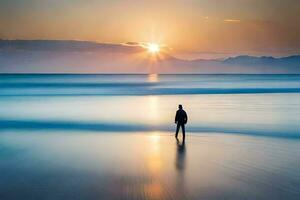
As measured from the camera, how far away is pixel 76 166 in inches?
440

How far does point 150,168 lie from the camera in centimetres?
1096

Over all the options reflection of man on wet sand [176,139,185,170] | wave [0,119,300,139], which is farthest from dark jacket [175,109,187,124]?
wave [0,119,300,139]

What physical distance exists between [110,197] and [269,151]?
695cm

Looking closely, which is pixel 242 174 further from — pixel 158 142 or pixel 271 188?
pixel 158 142

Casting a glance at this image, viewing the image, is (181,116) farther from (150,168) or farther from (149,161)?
(150,168)

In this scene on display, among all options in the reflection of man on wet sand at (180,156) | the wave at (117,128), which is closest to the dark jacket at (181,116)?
the reflection of man on wet sand at (180,156)

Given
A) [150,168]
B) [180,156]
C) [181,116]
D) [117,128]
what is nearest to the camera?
[150,168]

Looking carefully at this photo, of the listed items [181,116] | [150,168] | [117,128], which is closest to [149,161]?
[150,168]

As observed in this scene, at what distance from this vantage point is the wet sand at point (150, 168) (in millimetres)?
8695

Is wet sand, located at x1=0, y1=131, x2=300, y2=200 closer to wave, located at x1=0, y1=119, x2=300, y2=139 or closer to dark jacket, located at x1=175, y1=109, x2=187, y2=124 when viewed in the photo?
dark jacket, located at x1=175, y1=109, x2=187, y2=124

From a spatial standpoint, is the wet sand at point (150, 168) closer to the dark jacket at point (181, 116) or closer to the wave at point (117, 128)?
the dark jacket at point (181, 116)

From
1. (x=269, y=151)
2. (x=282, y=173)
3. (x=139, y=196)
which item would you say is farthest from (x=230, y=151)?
(x=139, y=196)

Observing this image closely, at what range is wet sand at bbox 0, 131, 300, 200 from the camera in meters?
8.70

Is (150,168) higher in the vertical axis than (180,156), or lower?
lower
